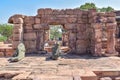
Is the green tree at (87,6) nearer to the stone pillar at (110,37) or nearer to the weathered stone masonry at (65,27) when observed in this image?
the weathered stone masonry at (65,27)

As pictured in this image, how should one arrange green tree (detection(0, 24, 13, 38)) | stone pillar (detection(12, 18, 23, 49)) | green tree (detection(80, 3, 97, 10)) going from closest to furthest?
stone pillar (detection(12, 18, 23, 49))
green tree (detection(80, 3, 97, 10))
green tree (detection(0, 24, 13, 38))

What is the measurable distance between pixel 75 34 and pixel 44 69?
6.82 metres

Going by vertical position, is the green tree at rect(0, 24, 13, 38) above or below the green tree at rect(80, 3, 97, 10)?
below

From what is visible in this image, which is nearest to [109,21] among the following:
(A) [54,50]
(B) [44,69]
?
(A) [54,50]

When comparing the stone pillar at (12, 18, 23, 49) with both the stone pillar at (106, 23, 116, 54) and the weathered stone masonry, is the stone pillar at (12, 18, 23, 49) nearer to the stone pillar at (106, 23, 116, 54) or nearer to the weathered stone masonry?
the weathered stone masonry

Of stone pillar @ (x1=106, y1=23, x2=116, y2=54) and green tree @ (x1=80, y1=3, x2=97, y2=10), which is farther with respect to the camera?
green tree @ (x1=80, y1=3, x2=97, y2=10)

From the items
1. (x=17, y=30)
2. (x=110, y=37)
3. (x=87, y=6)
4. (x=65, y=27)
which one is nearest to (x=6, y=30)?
(x=87, y=6)

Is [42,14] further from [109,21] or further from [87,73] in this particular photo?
[87,73]

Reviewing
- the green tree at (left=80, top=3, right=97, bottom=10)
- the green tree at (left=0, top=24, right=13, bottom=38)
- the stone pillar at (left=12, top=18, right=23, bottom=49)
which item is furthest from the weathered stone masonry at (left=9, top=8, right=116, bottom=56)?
the green tree at (left=0, top=24, right=13, bottom=38)

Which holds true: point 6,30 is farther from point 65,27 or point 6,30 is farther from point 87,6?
point 65,27

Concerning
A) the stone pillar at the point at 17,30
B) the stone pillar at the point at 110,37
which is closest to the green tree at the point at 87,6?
the stone pillar at the point at 110,37

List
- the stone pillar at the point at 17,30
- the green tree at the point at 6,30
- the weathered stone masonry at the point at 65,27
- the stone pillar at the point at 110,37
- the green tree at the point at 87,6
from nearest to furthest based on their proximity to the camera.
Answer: the stone pillar at the point at 110,37 < the stone pillar at the point at 17,30 < the weathered stone masonry at the point at 65,27 < the green tree at the point at 87,6 < the green tree at the point at 6,30

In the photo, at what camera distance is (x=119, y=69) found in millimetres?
10172

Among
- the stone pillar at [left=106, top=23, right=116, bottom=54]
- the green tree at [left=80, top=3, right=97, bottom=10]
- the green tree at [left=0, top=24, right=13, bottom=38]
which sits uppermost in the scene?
the green tree at [left=80, top=3, right=97, bottom=10]
